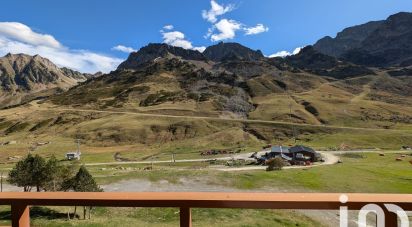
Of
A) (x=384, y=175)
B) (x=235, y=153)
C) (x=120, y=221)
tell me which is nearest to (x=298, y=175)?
(x=384, y=175)

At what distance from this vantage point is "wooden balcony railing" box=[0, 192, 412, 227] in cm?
436

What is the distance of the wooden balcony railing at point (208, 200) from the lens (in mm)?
4363

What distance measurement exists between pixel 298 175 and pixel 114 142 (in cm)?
12983

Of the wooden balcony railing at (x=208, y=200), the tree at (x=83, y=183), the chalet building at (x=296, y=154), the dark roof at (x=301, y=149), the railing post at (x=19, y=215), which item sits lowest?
the chalet building at (x=296, y=154)

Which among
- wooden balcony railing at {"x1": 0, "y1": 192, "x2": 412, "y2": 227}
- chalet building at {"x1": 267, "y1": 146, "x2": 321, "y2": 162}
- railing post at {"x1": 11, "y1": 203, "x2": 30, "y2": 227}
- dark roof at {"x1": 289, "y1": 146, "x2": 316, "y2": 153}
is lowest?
chalet building at {"x1": 267, "y1": 146, "x2": 321, "y2": 162}

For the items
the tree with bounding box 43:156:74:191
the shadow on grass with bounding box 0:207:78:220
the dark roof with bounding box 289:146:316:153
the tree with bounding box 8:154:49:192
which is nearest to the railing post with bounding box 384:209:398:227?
the shadow on grass with bounding box 0:207:78:220

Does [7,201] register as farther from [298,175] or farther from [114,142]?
[114,142]

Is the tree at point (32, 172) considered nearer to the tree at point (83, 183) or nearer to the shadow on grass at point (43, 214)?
the tree at point (83, 183)

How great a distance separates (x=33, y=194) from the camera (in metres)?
4.83

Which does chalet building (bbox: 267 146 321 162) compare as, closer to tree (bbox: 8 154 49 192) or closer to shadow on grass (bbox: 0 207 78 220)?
tree (bbox: 8 154 49 192)

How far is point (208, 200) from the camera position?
4.48 meters

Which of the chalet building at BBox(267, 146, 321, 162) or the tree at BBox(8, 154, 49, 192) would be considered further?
the chalet building at BBox(267, 146, 321, 162)

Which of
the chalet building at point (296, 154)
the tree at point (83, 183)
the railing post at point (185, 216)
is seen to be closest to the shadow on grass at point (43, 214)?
the tree at point (83, 183)

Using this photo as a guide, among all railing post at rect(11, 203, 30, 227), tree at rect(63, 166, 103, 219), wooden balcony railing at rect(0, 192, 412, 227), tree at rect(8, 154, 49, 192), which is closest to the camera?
wooden balcony railing at rect(0, 192, 412, 227)
